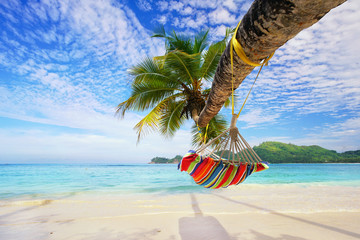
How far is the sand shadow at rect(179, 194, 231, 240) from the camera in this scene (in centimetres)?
203

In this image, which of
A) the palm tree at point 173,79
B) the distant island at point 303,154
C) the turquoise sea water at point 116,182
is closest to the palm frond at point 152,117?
the palm tree at point 173,79

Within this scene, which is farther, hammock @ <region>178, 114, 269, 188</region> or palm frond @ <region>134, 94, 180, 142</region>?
palm frond @ <region>134, 94, 180, 142</region>

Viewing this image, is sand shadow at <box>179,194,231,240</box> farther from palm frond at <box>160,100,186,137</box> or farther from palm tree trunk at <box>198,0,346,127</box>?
palm frond at <box>160,100,186,137</box>

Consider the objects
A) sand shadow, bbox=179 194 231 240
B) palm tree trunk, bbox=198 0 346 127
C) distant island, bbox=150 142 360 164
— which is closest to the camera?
palm tree trunk, bbox=198 0 346 127

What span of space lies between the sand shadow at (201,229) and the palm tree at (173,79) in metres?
1.35

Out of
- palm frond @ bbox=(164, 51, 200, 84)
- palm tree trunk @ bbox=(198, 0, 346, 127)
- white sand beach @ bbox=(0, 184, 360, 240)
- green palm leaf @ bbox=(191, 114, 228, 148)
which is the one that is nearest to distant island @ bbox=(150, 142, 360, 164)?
green palm leaf @ bbox=(191, 114, 228, 148)

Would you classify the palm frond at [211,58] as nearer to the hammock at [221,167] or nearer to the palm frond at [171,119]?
the palm frond at [171,119]

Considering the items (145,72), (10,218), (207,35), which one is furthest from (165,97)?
(10,218)

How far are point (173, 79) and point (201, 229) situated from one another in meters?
2.82

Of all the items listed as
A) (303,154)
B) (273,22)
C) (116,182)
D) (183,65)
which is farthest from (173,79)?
(303,154)

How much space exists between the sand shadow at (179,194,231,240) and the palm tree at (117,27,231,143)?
135 centimetres

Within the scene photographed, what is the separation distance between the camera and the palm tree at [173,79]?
3693 mm

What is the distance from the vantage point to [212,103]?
6.54 feet

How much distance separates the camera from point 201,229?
225 centimetres
